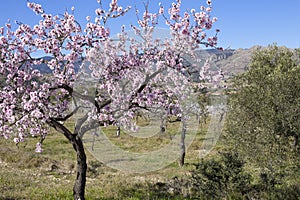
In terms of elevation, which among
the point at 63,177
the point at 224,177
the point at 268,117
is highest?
the point at 268,117

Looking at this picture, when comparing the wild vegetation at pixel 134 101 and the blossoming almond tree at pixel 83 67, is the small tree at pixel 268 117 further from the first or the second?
the blossoming almond tree at pixel 83 67

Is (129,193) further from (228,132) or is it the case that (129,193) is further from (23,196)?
(228,132)

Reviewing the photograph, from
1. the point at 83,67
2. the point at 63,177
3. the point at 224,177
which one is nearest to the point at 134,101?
the point at 83,67

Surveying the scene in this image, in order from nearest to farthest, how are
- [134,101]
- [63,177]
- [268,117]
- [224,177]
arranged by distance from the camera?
[134,101]
[224,177]
[268,117]
[63,177]

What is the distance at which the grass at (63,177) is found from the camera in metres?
13.7

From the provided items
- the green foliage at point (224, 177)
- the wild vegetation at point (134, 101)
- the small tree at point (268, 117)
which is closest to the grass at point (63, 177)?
the wild vegetation at point (134, 101)

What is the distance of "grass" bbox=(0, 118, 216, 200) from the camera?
44.9 ft

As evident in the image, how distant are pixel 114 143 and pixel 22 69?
116ft

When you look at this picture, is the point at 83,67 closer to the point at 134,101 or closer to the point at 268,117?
the point at 134,101

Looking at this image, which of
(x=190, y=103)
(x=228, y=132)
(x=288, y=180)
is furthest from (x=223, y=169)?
(x=190, y=103)

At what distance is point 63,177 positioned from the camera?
2028 cm

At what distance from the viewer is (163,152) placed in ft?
134

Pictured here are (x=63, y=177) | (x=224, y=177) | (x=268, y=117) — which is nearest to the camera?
(x=224, y=177)

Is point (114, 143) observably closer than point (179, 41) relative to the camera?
No
